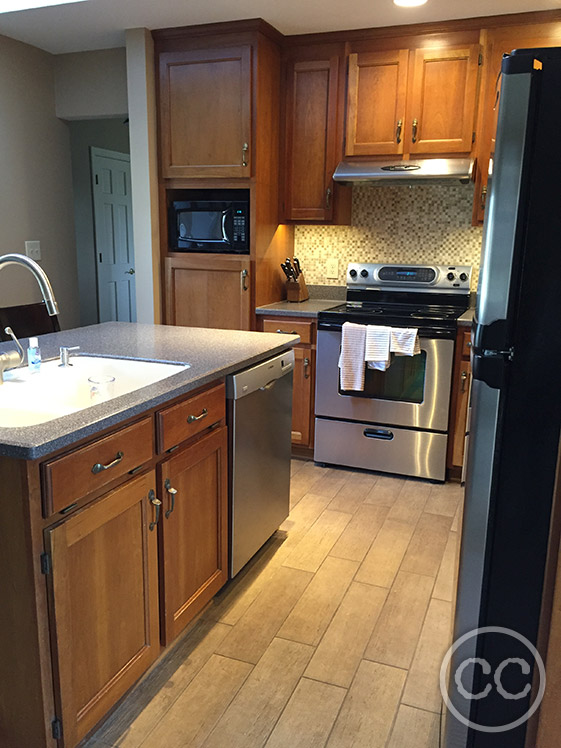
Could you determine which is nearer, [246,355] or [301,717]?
[301,717]

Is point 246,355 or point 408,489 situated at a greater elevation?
point 246,355

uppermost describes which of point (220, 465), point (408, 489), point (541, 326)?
point (541, 326)

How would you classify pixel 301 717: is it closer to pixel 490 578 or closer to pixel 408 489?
pixel 490 578

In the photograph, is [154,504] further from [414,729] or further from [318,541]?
[318,541]

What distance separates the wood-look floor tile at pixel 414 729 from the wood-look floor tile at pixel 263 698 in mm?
318

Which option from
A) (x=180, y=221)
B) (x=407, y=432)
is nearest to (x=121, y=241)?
(x=180, y=221)

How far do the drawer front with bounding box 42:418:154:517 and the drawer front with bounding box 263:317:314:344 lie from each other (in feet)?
6.42

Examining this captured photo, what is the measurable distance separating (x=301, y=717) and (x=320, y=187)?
112 inches

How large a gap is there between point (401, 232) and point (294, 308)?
2.80ft

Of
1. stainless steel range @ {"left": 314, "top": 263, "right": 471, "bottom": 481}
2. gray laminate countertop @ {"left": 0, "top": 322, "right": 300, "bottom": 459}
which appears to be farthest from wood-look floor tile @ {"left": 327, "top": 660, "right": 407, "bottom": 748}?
stainless steel range @ {"left": 314, "top": 263, "right": 471, "bottom": 481}

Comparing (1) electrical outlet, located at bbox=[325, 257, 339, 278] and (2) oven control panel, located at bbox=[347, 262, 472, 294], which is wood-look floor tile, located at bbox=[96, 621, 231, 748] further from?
(1) electrical outlet, located at bbox=[325, 257, 339, 278]

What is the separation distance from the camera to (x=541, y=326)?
124cm

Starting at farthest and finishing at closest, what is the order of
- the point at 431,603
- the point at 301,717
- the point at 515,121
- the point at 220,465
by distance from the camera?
the point at 431,603 < the point at 220,465 < the point at 301,717 < the point at 515,121

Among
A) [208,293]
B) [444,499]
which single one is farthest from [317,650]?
[208,293]
